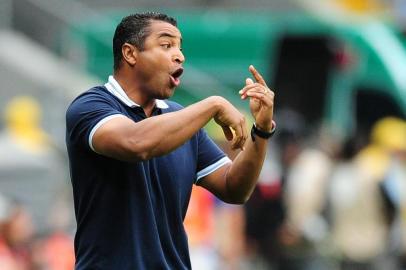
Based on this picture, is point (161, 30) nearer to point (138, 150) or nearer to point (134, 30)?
point (134, 30)

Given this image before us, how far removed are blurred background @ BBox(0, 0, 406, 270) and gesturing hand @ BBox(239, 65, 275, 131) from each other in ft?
18.3

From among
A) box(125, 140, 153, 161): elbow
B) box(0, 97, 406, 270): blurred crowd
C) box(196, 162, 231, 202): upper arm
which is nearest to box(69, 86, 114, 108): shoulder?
box(125, 140, 153, 161): elbow

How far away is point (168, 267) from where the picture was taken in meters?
6.40

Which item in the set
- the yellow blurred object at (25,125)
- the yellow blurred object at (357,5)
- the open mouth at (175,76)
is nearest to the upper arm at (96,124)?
the open mouth at (175,76)

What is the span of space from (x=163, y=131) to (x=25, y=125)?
1209cm

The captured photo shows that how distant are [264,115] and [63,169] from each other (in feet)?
38.3

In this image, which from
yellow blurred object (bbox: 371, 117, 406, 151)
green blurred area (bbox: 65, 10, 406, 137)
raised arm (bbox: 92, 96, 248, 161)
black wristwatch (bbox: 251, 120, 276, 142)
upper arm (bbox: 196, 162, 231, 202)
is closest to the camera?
Answer: raised arm (bbox: 92, 96, 248, 161)

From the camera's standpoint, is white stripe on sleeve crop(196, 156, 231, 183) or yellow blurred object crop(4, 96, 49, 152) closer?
white stripe on sleeve crop(196, 156, 231, 183)

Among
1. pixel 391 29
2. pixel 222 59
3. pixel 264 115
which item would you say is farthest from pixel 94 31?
pixel 264 115

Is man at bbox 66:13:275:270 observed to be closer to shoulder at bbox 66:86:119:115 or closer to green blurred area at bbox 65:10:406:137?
shoulder at bbox 66:86:119:115

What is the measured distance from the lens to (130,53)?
6441mm

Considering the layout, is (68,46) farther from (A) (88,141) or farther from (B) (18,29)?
(A) (88,141)

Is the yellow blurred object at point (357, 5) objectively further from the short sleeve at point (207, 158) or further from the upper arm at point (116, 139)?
the upper arm at point (116, 139)

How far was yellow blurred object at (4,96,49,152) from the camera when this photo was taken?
17.9 meters
